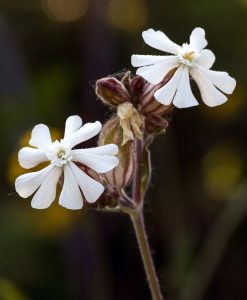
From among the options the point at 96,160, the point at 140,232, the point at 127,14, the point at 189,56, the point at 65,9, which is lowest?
the point at 140,232

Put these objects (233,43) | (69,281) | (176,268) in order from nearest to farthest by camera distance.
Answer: (176,268) < (69,281) < (233,43)

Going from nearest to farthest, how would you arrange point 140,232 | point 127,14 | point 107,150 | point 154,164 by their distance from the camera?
1. point 107,150
2. point 140,232
3. point 154,164
4. point 127,14

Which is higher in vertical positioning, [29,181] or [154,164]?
[154,164]

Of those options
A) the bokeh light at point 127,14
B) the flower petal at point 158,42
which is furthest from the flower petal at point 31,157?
the bokeh light at point 127,14

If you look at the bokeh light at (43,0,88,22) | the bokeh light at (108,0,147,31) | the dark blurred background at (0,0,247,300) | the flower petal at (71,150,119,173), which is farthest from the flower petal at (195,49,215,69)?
the bokeh light at (43,0,88,22)

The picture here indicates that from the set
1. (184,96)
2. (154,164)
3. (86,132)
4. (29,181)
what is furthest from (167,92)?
(154,164)

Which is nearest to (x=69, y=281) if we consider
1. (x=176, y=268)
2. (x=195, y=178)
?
(x=176, y=268)

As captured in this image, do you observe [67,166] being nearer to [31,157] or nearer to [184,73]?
[31,157]

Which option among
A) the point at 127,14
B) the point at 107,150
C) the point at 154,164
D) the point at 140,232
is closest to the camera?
the point at 107,150

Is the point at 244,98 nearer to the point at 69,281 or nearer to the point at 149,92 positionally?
the point at 69,281
